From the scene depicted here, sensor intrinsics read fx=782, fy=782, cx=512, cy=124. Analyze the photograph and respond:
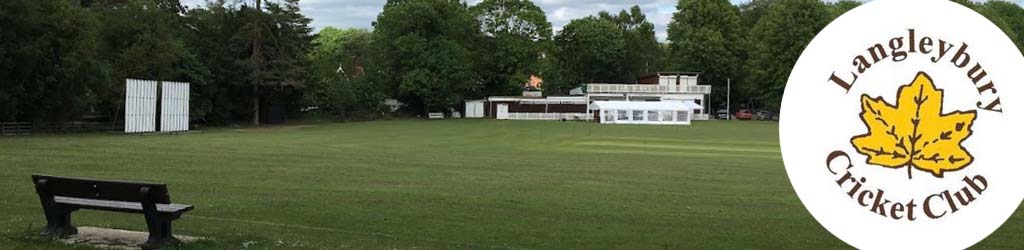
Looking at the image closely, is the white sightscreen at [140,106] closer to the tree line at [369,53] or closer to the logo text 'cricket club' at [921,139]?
the tree line at [369,53]

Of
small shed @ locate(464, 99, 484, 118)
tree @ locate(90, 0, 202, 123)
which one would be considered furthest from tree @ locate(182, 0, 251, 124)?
small shed @ locate(464, 99, 484, 118)

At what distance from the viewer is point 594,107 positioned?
7088cm

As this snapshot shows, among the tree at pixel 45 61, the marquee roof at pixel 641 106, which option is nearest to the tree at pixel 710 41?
the marquee roof at pixel 641 106

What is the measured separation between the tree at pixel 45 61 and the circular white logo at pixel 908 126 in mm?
39180

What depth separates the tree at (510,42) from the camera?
7975 cm

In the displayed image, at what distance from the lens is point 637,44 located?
9825 centimetres

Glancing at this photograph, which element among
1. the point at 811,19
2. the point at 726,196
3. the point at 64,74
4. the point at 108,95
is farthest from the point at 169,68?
the point at 811,19

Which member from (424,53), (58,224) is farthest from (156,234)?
(424,53)

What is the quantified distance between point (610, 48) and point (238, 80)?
154ft

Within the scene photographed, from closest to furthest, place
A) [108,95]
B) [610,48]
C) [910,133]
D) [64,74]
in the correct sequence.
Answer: [910,133] < [64,74] < [108,95] < [610,48]

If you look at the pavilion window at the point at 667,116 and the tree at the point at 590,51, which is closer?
the pavilion window at the point at 667,116

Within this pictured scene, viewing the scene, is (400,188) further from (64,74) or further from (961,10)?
(64,74)

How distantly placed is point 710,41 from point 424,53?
31.6 m

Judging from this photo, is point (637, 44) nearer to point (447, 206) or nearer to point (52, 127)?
point (52, 127)
